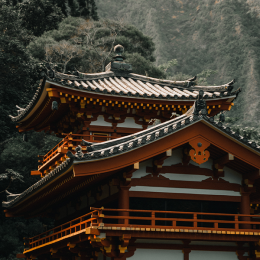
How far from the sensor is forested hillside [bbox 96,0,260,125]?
275 feet

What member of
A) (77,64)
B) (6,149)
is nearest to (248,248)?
(6,149)

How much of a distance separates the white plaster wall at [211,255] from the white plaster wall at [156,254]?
1.46 ft

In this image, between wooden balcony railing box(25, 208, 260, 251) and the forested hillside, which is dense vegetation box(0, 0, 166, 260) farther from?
the forested hillside

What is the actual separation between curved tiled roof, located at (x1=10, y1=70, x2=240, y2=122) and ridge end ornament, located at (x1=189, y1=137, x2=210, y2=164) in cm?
488

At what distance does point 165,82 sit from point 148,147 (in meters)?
8.00

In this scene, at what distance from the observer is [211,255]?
14625 mm

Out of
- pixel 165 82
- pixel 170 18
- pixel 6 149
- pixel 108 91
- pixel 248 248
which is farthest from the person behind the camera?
pixel 170 18

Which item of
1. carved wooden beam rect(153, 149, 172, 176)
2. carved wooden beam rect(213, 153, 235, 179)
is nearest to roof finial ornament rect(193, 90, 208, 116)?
carved wooden beam rect(153, 149, 172, 176)

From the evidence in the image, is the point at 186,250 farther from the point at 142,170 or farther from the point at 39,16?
the point at 39,16

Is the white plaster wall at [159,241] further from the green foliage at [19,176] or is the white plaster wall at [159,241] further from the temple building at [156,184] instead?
the green foliage at [19,176]

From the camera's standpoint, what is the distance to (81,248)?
1524cm

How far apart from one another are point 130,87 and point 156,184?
21.2ft

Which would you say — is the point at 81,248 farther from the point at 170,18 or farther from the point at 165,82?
the point at 170,18

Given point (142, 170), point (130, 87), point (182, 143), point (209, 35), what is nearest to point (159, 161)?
point (142, 170)
